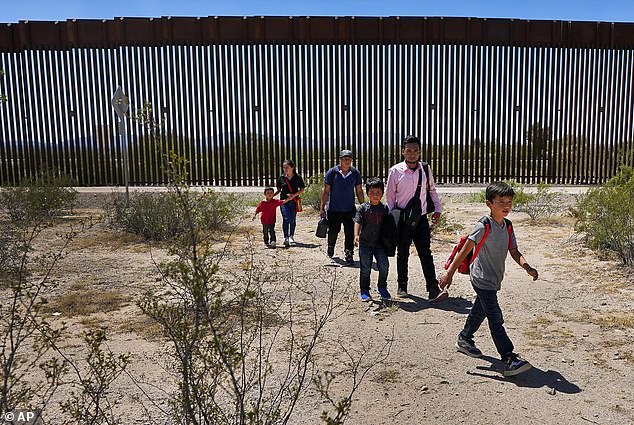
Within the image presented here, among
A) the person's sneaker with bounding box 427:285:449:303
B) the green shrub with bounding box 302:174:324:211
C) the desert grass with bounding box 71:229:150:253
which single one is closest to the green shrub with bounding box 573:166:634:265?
the person's sneaker with bounding box 427:285:449:303

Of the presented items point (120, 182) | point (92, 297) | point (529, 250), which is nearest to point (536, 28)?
point (529, 250)

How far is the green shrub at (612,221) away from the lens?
7.18 metres

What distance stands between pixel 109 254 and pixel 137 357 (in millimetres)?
4127

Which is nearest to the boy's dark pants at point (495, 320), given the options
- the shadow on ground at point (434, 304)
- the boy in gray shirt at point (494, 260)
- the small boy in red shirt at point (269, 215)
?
the boy in gray shirt at point (494, 260)

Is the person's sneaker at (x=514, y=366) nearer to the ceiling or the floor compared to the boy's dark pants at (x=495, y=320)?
nearer to the floor

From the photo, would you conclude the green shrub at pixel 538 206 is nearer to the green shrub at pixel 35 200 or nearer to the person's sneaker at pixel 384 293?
the person's sneaker at pixel 384 293

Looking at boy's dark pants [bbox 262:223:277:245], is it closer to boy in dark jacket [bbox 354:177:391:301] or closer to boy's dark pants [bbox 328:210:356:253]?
boy's dark pants [bbox 328:210:356:253]

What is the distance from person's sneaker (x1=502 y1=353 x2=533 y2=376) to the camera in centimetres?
420

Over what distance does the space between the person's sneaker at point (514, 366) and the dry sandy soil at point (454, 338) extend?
5 cm

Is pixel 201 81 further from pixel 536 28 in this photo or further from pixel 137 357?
pixel 137 357

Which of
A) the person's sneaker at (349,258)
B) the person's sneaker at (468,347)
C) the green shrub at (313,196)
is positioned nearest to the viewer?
the person's sneaker at (468,347)

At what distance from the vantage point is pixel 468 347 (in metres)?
4.67

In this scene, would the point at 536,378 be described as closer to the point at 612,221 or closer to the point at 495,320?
the point at 495,320

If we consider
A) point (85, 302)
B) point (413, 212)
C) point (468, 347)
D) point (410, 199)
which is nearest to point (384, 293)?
point (413, 212)
